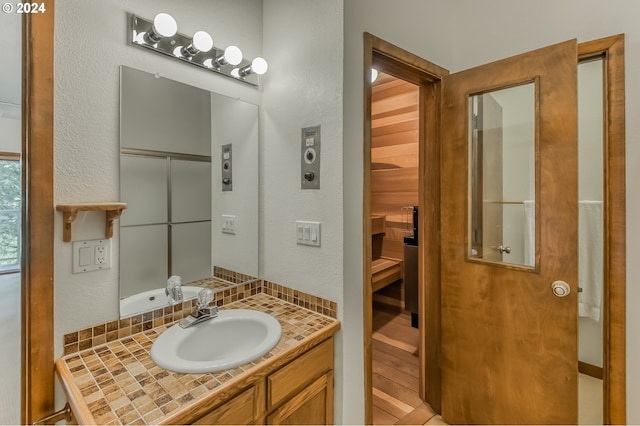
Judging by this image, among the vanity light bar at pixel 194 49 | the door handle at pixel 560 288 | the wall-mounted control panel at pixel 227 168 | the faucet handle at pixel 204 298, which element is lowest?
the faucet handle at pixel 204 298

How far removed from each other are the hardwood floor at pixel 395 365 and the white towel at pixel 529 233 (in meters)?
1.15

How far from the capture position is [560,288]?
135cm

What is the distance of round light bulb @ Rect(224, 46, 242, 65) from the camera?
146 centimetres

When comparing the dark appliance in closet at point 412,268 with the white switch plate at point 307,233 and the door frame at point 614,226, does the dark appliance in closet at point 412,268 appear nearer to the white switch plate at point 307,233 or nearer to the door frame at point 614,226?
the door frame at point 614,226

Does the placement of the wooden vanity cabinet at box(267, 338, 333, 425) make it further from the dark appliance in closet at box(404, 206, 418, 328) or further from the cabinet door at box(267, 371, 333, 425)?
the dark appliance in closet at box(404, 206, 418, 328)

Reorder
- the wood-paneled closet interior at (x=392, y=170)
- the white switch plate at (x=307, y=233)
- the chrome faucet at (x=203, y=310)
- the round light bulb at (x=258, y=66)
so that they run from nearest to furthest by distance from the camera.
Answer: the chrome faucet at (x=203, y=310), the white switch plate at (x=307, y=233), the round light bulb at (x=258, y=66), the wood-paneled closet interior at (x=392, y=170)

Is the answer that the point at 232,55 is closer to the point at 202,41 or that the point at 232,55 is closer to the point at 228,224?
the point at 202,41

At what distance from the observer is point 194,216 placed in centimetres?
151

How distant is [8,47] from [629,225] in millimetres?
2645

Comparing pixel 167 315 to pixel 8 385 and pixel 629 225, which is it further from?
pixel 629 225

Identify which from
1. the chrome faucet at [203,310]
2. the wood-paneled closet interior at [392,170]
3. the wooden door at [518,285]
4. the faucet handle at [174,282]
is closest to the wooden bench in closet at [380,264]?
the wood-paneled closet interior at [392,170]

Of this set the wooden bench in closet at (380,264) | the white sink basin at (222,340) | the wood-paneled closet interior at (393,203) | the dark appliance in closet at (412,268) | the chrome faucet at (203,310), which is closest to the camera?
the white sink basin at (222,340)

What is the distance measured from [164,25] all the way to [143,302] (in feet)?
3.82

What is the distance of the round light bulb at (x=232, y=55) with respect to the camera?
4.80ft
